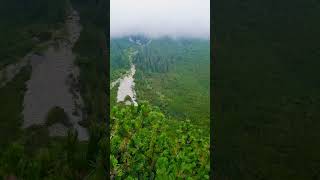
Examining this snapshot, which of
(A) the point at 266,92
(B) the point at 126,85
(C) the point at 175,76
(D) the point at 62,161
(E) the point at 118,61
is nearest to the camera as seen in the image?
(D) the point at 62,161

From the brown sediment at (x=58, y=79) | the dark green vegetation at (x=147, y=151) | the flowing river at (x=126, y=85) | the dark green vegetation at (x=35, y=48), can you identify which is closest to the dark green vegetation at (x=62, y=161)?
the dark green vegetation at (x=35, y=48)

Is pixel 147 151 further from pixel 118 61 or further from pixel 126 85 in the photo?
pixel 118 61

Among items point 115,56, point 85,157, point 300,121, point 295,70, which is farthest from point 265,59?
point 115,56

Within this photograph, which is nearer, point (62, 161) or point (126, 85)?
point (62, 161)

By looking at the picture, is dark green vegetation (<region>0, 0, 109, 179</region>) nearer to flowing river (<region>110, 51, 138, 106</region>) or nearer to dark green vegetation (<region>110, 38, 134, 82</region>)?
flowing river (<region>110, 51, 138, 106</region>)

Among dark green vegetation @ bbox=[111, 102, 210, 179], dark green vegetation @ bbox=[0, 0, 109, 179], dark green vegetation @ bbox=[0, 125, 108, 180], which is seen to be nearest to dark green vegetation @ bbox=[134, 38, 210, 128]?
dark green vegetation @ bbox=[111, 102, 210, 179]

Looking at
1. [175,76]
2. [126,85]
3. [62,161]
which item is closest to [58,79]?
[62,161]
